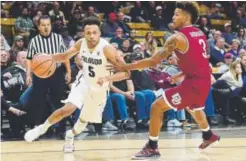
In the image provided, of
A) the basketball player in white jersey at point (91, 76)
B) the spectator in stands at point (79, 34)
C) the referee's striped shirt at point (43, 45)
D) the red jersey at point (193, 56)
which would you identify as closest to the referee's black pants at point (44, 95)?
the referee's striped shirt at point (43, 45)

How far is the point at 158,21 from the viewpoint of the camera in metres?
14.2

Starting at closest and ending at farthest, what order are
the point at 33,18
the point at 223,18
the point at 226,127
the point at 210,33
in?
the point at 226,127, the point at 33,18, the point at 210,33, the point at 223,18

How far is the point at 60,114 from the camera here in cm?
666

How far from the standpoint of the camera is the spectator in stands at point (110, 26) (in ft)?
40.3

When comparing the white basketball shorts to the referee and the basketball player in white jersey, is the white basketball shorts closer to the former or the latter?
the basketball player in white jersey

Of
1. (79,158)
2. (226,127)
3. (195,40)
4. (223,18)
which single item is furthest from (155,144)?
(223,18)

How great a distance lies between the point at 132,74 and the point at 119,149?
10.2 ft

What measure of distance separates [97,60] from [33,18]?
558 cm

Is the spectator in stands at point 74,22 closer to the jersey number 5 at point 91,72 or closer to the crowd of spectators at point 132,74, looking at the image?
the crowd of spectators at point 132,74

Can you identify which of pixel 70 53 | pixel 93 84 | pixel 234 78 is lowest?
pixel 234 78

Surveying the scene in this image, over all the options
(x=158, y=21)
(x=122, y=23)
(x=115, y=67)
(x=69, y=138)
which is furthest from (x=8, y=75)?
(x=158, y=21)

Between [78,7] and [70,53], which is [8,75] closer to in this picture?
[70,53]

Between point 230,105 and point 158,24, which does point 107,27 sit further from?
point 230,105

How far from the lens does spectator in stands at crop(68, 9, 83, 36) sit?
12.2 metres
